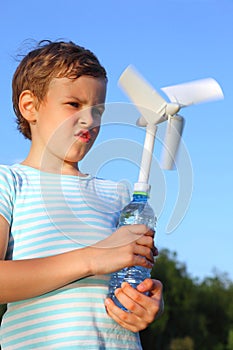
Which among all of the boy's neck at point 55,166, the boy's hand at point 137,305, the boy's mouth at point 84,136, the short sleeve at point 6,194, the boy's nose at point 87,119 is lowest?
the boy's hand at point 137,305

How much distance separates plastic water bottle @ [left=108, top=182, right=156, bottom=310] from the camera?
2.69 m

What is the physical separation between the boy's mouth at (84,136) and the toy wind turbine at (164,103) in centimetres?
20

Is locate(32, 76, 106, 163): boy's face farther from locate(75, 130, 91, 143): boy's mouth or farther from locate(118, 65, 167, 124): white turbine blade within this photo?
locate(118, 65, 167, 124): white turbine blade

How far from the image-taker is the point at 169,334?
46.8 m

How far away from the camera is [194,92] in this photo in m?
2.88

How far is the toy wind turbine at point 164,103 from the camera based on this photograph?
109 inches

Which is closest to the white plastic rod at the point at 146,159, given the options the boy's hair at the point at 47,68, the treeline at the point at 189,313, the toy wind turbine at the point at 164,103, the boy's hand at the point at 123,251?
the toy wind turbine at the point at 164,103

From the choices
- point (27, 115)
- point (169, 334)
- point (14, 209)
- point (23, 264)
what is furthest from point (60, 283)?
point (169, 334)

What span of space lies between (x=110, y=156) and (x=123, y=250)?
38cm

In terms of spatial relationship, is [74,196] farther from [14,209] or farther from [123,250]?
[123,250]

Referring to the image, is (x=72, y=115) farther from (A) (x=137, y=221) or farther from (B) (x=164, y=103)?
(A) (x=137, y=221)

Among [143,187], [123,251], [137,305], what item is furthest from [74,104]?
[137,305]

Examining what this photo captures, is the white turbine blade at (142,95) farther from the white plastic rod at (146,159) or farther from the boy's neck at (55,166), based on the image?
the boy's neck at (55,166)

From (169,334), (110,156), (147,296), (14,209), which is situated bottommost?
(169,334)
